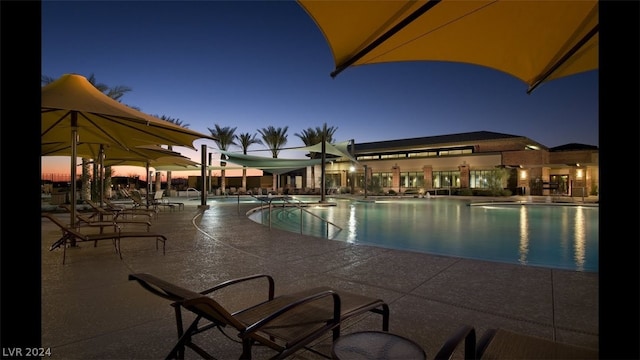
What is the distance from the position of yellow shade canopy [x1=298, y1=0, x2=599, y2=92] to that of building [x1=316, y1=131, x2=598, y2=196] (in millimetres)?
22084

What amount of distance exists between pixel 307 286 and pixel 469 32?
3260 millimetres

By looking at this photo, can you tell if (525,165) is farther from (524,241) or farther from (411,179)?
(524,241)

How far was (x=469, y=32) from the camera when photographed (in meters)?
3.29

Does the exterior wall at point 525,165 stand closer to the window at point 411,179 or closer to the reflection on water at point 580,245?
the window at point 411,179

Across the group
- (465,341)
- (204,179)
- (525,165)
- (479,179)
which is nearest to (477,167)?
(479,179)

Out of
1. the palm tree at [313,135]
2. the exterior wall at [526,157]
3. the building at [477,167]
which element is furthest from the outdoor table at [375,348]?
the palm tree at [313,135]

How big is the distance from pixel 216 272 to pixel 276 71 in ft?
87.1

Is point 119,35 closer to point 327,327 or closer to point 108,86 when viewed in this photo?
point 108,86

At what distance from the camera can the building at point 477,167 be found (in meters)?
29.6

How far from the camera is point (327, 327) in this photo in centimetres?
214

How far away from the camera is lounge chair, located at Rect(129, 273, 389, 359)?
1.84 m

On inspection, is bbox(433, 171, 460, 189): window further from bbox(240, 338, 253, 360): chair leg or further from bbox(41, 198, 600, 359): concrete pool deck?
bbox(240, 338, 253, 360): chair leg

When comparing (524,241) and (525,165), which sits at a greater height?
(525,165)

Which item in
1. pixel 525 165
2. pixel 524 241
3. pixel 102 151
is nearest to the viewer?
pixel 524 241
